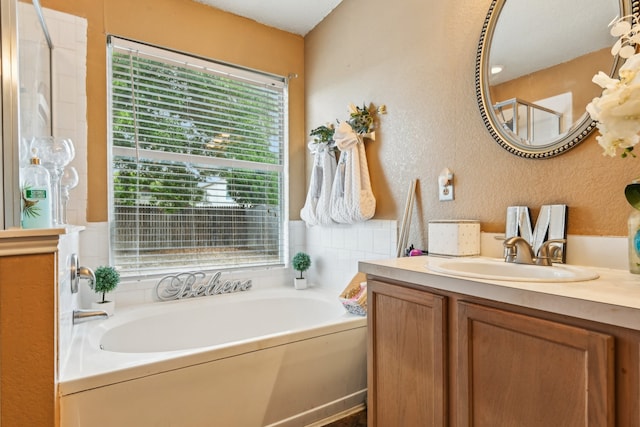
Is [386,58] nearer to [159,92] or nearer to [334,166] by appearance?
[334,166]

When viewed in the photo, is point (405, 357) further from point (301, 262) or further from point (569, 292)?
point (301, 262)

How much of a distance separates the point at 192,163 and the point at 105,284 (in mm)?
990

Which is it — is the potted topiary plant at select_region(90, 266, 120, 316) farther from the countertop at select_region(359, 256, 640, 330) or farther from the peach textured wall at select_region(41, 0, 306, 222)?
the countertop at select_region(359, 256, 640, 330)

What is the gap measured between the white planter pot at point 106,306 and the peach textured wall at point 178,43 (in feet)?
1.73

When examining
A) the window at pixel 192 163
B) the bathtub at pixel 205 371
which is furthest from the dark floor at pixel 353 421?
the window at pixel 192 163

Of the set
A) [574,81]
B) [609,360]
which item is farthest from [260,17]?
[609,360]

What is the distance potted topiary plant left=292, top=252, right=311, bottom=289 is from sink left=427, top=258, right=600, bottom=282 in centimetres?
146

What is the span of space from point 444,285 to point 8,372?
1322 millimetres

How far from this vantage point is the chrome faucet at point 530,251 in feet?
4.26

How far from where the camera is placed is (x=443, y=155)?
5.99 feet

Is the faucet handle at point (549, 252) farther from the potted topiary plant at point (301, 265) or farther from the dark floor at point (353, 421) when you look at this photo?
the potted topiary plant at point (301, 265)

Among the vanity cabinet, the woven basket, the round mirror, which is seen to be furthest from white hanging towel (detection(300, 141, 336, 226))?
the vanity cabinet

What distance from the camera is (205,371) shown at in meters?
1.48

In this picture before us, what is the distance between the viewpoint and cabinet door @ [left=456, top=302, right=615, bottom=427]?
0.76m
